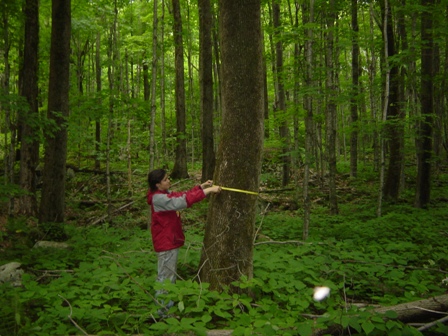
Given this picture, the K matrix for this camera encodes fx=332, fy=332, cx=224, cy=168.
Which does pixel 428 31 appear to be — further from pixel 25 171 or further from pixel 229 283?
pixel 25 171

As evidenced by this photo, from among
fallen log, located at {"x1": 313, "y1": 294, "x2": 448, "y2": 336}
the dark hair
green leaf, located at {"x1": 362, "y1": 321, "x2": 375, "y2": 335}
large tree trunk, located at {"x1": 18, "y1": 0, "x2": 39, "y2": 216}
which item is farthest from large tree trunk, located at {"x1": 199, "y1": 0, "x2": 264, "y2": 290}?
large tree trunk, located at {"x1": 18, "y1": 0, "x2": 39, "y2": 216}

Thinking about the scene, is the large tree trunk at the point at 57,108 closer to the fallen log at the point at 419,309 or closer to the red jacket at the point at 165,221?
the red jacket at the point at 165,221

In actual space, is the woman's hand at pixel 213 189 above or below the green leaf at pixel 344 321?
above

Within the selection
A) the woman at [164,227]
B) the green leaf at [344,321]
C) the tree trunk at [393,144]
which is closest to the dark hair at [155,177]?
the woman at [164,227]

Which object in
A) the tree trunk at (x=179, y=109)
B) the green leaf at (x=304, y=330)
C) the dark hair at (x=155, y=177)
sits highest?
the tree trunk at (x=179, y=109)

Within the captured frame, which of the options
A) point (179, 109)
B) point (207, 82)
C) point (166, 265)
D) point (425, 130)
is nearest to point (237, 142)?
point (166, 265)

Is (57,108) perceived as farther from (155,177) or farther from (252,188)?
(252,188)

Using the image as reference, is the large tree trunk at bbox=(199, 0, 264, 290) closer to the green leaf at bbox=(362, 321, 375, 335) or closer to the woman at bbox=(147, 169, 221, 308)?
the woman at bbox=(147, 169, 221, 308)

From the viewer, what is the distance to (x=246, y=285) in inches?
143

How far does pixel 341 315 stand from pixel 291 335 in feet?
1.77

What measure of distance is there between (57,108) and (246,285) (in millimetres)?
6722

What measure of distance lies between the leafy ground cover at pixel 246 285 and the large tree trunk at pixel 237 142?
0.31 m

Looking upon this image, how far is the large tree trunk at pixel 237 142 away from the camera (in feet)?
12.7

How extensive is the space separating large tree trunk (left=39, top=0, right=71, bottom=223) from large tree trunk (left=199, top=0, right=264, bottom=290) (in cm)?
557
